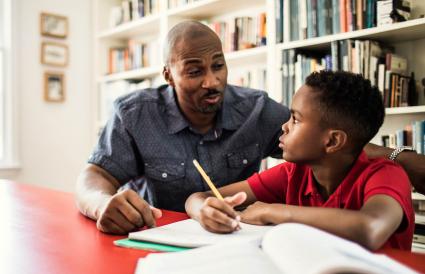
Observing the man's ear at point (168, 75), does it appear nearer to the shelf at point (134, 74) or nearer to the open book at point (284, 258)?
the open book at point (284, 258)

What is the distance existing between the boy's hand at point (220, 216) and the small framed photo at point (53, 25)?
3.28 m

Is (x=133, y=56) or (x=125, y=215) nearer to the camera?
(x=125, y=215)

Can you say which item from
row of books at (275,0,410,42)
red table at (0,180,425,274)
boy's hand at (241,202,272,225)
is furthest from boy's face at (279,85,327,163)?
row of books at (275,0,410,42)

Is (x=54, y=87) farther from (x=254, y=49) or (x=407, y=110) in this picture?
(x=407, y=110)

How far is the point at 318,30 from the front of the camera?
2418 millimetres

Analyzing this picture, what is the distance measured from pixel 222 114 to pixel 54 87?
2.62 m

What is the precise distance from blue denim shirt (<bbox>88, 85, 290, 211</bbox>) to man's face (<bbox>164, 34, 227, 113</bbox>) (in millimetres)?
90

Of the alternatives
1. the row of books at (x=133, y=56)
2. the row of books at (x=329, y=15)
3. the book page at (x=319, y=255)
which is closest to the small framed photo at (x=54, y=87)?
the row of books at (x=133, y=56)

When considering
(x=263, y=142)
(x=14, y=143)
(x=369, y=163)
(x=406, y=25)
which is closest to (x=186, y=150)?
(x=263, y=142)

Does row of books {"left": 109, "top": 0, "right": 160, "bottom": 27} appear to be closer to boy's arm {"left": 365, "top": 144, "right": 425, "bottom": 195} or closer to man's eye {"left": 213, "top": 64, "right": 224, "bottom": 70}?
man's eye {"left": 213, "top": 64, "right": 224, "bottom": 70}

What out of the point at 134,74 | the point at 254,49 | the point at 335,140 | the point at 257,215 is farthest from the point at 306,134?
the point at 134,74

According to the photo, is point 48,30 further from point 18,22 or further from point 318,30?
point 318,30

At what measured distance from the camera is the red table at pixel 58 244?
0.73m

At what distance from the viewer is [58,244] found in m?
0.88
